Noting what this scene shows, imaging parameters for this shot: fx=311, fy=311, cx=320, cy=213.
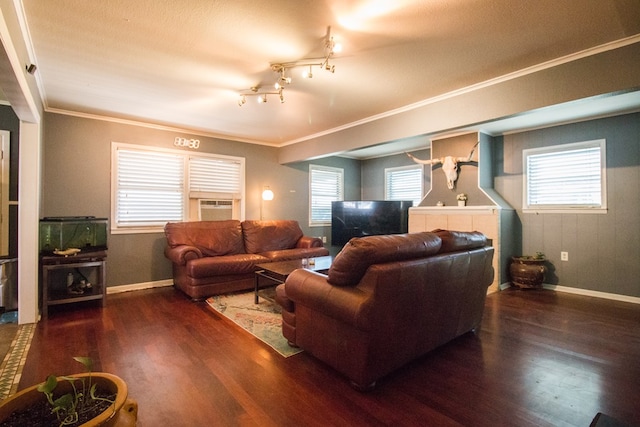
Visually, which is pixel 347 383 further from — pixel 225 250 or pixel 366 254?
pixel 225 250

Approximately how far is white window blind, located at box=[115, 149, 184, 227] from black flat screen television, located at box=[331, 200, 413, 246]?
2.77 meters

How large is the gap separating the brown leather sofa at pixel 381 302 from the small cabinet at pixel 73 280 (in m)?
2.45

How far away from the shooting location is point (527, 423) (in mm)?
1668

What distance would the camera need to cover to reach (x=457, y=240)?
245cm

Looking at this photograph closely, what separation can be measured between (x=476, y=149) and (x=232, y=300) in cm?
404

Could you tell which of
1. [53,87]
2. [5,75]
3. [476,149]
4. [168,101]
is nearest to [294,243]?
[168,101]

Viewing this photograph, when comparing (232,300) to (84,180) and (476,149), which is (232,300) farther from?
(476,149)

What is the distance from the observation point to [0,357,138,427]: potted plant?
1.04 metres

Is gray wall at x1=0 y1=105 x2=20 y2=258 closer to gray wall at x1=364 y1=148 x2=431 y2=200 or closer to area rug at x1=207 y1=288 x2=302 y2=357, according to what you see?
area rug at x1=207 y1=288 x2=302 y2=357

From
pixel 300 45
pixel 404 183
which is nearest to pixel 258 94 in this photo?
pixel 300 45

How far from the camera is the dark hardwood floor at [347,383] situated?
1739 mm

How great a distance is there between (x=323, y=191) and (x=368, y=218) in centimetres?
148

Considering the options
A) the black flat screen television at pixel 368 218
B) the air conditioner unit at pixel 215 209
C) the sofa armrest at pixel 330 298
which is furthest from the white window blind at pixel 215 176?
the sofa armrest at pixel 330 298

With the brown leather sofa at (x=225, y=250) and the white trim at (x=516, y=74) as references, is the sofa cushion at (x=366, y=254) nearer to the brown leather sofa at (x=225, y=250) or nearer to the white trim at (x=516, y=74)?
the white trim at (x=516, y=74)
